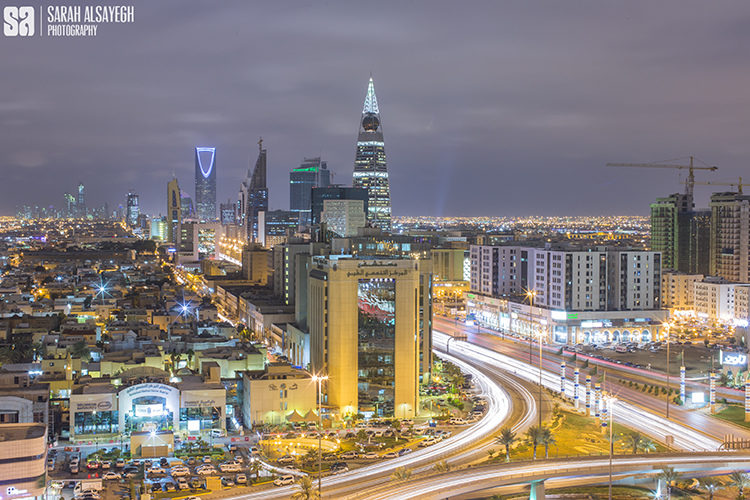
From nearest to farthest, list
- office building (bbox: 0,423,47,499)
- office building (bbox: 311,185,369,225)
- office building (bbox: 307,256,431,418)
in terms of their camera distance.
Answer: office building (bbox: 0,423,47,499)
office building (bbox: 307,256,431,418)
office building (bbox: 311,185,369,225)

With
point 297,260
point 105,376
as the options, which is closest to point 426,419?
point 105,376

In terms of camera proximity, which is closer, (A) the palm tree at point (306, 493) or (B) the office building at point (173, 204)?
(A) the palm tree at point (306, 493)

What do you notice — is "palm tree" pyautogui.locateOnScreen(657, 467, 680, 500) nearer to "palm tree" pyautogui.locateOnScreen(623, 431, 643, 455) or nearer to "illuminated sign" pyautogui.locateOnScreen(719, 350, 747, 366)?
"palm tree" pyautogui.locateOnScreen(623, 431, 643, 455)

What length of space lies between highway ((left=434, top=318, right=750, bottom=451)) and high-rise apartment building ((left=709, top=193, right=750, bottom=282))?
27068 mm

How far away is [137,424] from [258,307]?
2347 cm

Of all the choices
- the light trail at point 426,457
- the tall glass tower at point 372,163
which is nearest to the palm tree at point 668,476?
the light trail at point 426,457

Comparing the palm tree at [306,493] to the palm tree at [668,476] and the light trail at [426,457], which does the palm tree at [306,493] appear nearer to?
the light trail at [426,457]

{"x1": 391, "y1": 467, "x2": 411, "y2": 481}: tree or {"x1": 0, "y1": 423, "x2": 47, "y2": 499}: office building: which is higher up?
{"x1": 0, "y1": 423, "x2": 47, "y2": 499}: office building

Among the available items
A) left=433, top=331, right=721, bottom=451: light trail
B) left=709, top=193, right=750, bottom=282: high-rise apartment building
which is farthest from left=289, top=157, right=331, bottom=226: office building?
left=433, top=331, right=721, bottom=451: light trail

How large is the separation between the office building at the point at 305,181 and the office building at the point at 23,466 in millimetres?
146423

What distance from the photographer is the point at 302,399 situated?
32.0 metres

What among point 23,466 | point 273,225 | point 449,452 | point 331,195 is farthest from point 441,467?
point 273,225

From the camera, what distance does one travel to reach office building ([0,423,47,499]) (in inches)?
802

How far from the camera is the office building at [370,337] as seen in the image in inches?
1293
